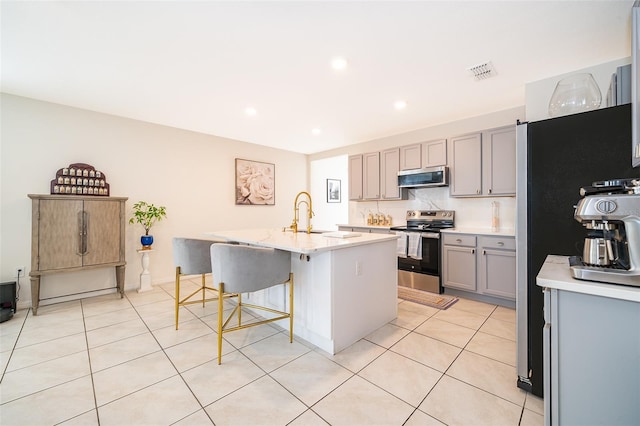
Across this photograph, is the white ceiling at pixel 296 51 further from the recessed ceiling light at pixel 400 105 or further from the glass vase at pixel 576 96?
the glass vase at pixel 576 96

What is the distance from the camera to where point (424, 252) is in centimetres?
380

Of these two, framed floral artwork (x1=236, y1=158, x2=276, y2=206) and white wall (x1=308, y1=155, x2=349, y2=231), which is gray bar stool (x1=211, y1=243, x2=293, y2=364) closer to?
framed floral artwork (x1=236, y1=158, x2=276, y2=206)

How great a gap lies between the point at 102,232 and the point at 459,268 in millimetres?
4693

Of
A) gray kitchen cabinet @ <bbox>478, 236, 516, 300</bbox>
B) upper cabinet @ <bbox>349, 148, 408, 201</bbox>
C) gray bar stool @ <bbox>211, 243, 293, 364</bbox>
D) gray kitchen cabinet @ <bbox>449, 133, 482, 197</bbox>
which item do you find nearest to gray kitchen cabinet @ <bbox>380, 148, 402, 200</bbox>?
upper cabinet @ <bbox>349, 148, 408, 201</bbox>

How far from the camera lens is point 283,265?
2285mm

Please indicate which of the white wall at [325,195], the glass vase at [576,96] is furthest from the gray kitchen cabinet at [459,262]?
the white wall at [325,195]

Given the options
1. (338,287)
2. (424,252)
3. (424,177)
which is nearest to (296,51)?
(338,287)

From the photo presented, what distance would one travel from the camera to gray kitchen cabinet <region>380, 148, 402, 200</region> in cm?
448

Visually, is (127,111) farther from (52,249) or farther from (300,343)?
(300,343)

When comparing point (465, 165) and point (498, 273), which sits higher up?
point (465, 165)

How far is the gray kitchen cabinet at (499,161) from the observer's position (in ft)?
10.9

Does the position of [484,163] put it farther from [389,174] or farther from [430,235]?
[389,174]

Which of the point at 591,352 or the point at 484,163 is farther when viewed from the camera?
the point at 484,163

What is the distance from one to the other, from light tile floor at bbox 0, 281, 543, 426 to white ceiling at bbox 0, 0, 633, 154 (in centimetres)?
256
